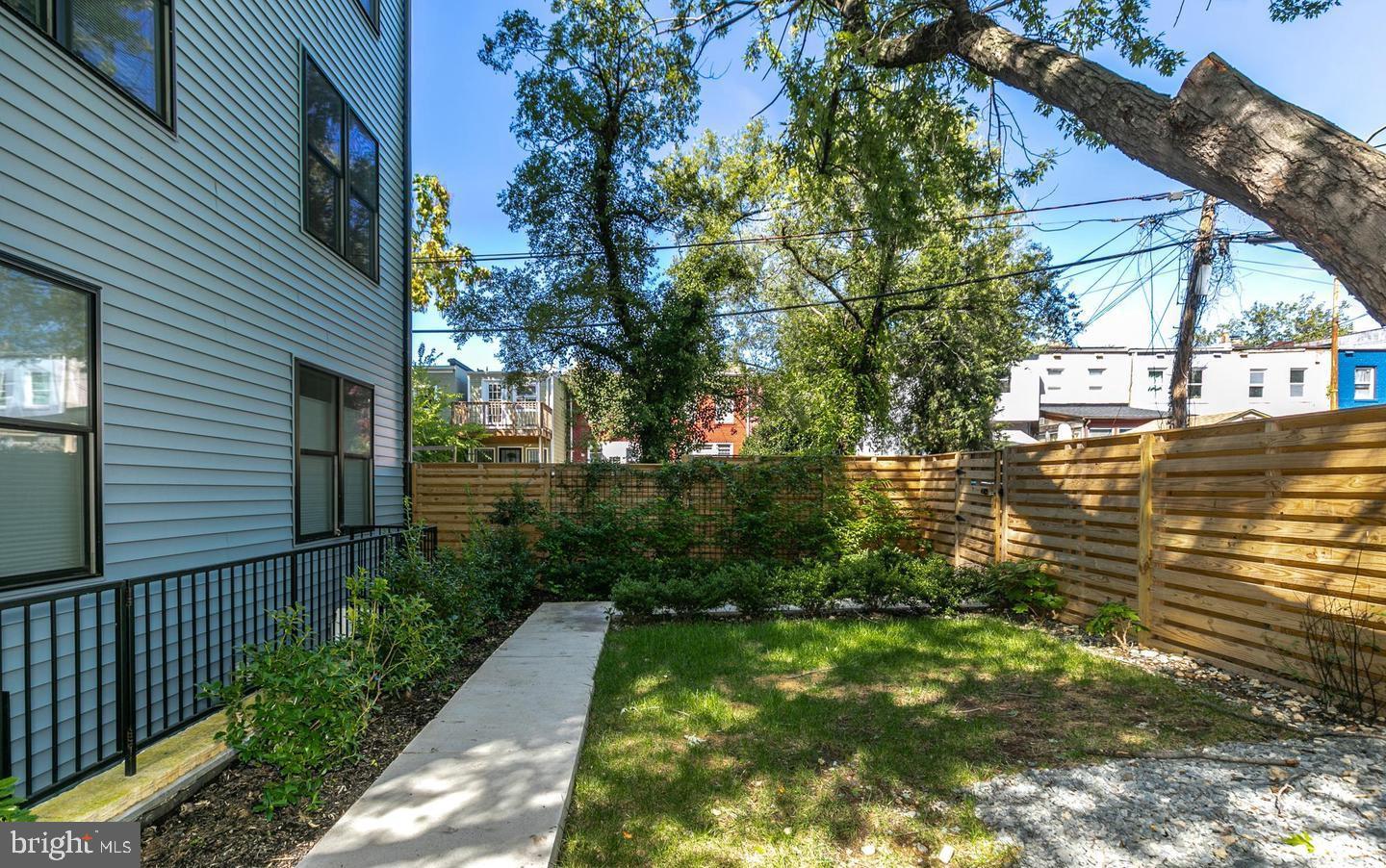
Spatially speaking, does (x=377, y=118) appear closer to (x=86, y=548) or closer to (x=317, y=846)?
(x=86, y=548)

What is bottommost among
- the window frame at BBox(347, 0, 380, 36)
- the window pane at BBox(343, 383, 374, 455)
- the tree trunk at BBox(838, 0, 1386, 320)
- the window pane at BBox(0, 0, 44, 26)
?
the window pane at BBox(343, 383, 374, 455)

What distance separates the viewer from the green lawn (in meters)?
2.48

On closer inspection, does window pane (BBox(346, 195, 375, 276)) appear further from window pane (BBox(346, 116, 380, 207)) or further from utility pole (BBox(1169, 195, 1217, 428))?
utility pole (BBox(1169, 195, 1217, 428))

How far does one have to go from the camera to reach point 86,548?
10.7 feet

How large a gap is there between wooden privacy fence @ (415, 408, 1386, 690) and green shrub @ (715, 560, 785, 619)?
2.57 metres

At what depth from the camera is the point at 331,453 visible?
19.6 feet

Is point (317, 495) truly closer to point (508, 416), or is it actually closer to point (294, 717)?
point (294, 717)

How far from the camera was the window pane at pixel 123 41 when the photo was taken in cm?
332

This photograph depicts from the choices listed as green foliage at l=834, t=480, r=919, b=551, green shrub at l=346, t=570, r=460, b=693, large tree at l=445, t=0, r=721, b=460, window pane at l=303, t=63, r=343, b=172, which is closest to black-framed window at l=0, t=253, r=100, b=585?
green shrub at l=346, t=570, r=460, b=693

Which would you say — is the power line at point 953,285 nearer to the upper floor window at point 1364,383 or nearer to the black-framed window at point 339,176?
the black-framed window at point 339,176

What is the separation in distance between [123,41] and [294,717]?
388cm

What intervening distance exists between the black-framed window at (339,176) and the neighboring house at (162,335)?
3 cm

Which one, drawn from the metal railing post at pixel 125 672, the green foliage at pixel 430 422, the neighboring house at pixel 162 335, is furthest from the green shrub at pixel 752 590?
the green foliage at pixel 430 422

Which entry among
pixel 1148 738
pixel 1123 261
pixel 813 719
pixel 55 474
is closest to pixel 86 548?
pixel 55 474
